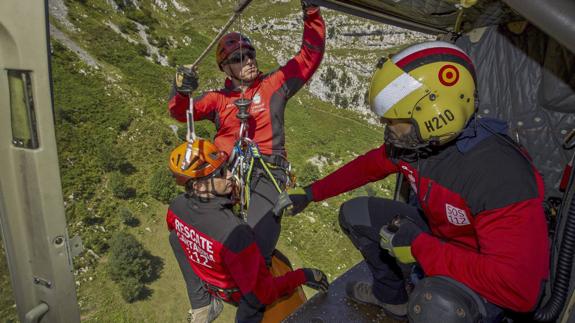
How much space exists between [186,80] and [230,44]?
2.28 ft

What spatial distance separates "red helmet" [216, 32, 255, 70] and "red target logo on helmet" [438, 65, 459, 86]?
256cm

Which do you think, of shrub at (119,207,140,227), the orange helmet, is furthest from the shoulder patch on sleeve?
shrub at (119,207,140,227)

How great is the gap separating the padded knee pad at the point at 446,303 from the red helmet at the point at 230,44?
3321mm

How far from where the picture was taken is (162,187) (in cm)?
2434

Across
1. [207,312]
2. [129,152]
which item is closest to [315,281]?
[207,312]

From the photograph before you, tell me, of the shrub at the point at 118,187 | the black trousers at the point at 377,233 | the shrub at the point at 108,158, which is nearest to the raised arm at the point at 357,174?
the black trousers at the point at 377,233

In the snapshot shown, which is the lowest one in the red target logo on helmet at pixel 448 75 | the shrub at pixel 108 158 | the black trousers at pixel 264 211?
the shrub at pixel 108 158

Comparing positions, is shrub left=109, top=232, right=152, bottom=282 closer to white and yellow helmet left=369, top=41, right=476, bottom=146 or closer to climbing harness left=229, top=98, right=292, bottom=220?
climbing harness left=229, top=98, right=292, bottom=220

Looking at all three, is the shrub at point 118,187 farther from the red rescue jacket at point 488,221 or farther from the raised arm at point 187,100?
the red rescue jacket at point 488,221

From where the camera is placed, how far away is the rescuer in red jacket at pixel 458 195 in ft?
7.83

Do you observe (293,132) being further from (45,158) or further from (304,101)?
(45,158)

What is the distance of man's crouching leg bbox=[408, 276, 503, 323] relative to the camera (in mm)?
2516

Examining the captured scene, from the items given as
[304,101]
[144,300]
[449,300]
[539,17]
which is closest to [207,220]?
[449,300]

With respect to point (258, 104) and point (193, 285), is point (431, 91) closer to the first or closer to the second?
point (258, 104)
